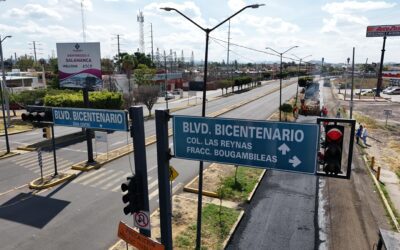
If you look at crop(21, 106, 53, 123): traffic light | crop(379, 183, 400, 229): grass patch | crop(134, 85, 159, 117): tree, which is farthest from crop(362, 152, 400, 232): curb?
crop(134, 85, 159, 117): tree

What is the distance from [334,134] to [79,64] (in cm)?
A: 2249

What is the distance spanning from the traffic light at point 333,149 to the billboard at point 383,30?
322ft

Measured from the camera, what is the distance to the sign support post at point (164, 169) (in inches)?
279

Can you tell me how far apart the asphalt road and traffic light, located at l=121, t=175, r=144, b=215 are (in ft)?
19.9

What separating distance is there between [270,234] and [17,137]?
30.0 m

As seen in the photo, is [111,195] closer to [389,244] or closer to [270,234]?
[270,234]

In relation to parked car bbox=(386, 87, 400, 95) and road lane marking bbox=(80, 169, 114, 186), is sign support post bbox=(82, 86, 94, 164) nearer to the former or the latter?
road lane marking bbox=(80, 169, 114, 186)

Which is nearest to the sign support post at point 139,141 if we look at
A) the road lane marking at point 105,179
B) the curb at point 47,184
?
the road lane marking at point 105,179

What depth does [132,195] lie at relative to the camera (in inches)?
299

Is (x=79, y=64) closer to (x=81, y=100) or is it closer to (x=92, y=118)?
(x=81, y=100)

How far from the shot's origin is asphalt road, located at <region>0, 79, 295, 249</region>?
1309 centimetres

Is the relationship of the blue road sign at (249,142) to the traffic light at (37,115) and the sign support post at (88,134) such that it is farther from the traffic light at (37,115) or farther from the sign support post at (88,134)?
the sign support post at (88,134)

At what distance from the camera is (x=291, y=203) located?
16.5 m

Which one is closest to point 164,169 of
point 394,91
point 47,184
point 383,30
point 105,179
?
point 105,179
